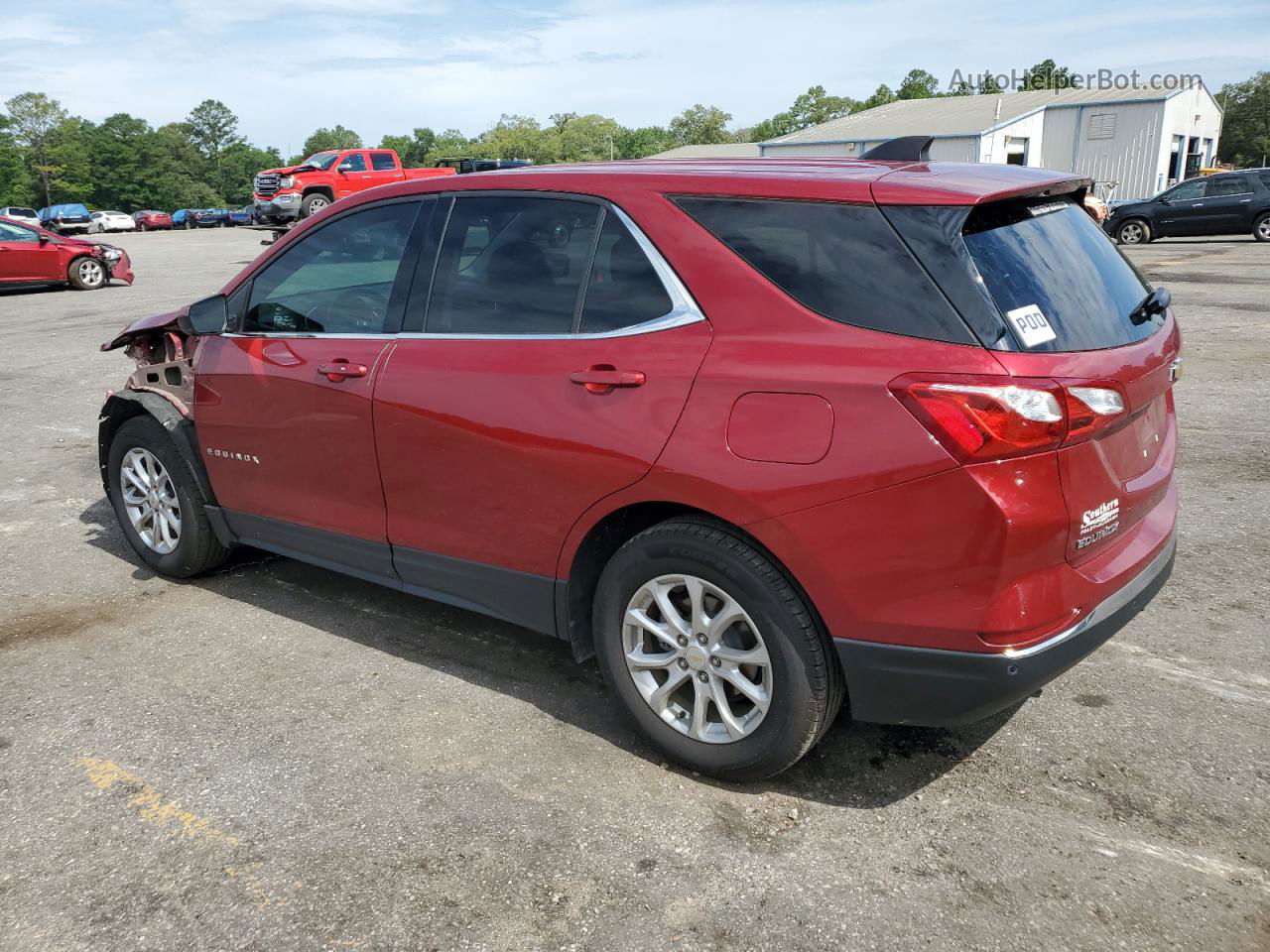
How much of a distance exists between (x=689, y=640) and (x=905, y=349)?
1.06m

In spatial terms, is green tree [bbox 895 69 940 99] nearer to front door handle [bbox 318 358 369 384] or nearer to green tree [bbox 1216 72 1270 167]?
green tree [bbox 1216 72 1270 167]

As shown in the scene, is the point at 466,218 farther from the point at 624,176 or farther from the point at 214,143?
the point at 214,143

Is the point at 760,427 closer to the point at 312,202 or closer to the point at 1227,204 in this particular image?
the point at 1227,204

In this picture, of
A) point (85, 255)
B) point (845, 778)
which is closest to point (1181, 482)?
point (845, 778)

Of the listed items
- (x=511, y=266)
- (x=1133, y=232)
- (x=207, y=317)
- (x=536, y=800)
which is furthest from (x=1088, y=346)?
(x=1133, y=232)

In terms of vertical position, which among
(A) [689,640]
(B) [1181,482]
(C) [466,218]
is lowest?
(B) [1181,482]

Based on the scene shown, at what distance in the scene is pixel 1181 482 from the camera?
5.82 m

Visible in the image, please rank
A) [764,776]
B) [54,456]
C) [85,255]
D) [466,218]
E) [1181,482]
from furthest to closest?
[85,255]
[54,456]
[1181,482]
[466,218]
[764,776]

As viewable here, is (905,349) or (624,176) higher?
(624,176)

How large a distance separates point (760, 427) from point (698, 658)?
0.73 metres

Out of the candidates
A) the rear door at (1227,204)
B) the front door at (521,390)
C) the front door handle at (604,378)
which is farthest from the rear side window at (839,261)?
the rear door at (1227,204)

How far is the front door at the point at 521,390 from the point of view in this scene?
3.02 meters

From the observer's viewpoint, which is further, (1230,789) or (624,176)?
(624,176)

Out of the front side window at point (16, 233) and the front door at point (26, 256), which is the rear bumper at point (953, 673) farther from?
the front side window at point (16, 233)
